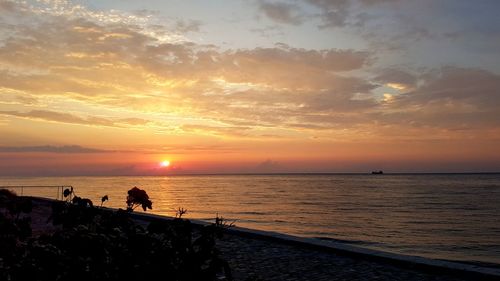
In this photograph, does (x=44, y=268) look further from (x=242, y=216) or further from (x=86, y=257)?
(x=242, y=216)

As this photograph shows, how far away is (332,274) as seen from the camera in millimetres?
9383

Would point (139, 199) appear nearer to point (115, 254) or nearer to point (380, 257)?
point (115, 254)

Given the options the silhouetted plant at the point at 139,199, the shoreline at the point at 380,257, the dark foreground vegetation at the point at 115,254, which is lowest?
the shoreline at the point at 380,257

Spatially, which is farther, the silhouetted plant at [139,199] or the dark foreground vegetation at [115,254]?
the silhouetted plant at [139,199]

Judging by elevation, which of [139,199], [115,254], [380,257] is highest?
[139,199]

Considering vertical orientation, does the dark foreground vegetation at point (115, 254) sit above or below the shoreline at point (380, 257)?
above

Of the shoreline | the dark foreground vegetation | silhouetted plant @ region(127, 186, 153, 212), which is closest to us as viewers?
the dark foreground vegetation

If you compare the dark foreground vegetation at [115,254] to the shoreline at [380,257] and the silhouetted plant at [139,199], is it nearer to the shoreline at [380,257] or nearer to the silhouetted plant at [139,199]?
the silhouetted plant at [139,199]

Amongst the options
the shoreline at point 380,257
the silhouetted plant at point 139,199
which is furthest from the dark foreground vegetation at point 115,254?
the shoreline at point 380,257

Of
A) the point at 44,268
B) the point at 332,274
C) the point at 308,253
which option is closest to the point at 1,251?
the point at 44,268

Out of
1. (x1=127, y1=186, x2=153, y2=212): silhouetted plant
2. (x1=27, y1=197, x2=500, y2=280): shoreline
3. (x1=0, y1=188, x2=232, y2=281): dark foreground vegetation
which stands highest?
(x1=127, y1=186, x2=153, y2=212): silhouetted plant

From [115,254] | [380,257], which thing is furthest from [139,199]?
[380,257]

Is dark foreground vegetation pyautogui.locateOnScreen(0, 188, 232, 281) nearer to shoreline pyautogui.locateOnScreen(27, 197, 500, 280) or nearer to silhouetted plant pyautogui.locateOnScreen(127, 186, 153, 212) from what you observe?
silhouetted plant pyautogui.locateOnScreen(127, 186, 153, 212)

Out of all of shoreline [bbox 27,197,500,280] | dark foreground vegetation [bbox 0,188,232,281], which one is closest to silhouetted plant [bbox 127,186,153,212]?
dark foreground vegetation [bbox 0,188,232,281]
